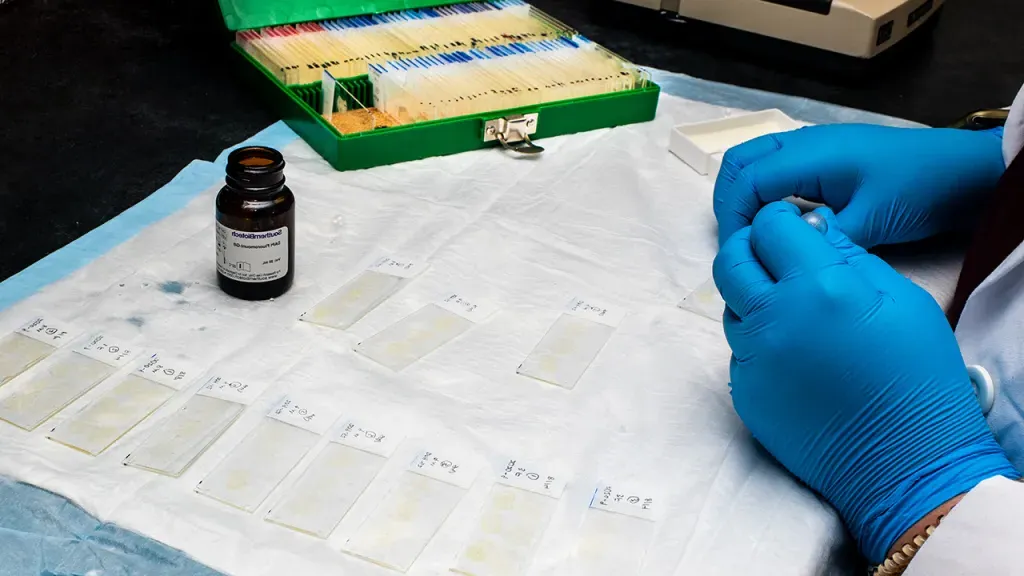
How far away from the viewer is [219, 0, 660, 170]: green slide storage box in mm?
1340

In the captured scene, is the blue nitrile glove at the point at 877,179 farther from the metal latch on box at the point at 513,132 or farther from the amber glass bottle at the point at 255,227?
the amber glass bottle at the point at 255,227

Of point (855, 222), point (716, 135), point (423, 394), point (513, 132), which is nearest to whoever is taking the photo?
point (423, 394)

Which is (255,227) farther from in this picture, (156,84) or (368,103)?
(156,84)

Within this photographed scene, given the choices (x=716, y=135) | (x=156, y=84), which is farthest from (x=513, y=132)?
(x=156, y=84)

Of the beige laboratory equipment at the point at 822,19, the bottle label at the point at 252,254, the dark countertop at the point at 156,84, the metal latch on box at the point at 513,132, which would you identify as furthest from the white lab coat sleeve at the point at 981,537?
the beige laboratory equipment at the point at 822,19

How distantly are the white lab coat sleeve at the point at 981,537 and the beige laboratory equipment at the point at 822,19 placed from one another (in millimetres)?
1202

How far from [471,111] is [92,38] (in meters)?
0.78

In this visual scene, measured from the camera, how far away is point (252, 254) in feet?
3.37

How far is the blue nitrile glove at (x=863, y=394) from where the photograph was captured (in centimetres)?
85

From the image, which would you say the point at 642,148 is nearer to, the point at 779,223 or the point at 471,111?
the point at 471,111

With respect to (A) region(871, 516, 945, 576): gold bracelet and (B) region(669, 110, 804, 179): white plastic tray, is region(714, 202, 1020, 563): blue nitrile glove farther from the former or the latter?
(B) region(669, 110, 804, 179): white plastic tray

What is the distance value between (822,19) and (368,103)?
89 cm

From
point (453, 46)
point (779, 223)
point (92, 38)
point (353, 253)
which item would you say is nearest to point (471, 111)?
point (453, 46)

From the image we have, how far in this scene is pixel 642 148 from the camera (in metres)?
1.49
